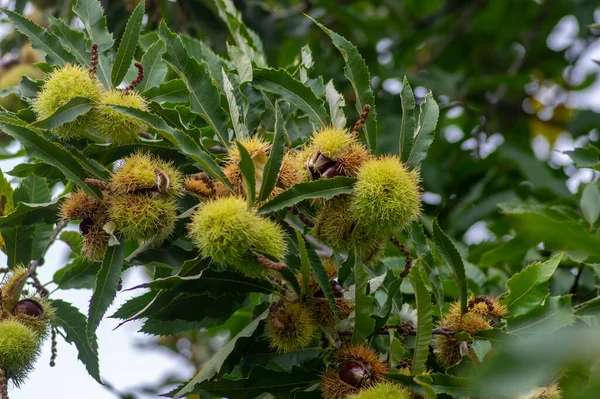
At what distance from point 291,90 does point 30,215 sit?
668 mm

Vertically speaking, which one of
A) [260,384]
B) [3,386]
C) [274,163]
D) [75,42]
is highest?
[75,42]

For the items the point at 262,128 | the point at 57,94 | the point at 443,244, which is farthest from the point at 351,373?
the point at 57,94

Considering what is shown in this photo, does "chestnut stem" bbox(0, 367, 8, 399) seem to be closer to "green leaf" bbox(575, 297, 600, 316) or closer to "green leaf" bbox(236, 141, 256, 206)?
"green leaf" bbox(236, 141, 256, 206)

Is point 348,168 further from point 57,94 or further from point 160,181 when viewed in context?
point 57,94

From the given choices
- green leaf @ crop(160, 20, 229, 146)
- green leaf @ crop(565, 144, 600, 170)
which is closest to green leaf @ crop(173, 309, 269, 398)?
green leaf @ crop(160, 20, 229, 146)

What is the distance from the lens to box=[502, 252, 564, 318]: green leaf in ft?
5.77

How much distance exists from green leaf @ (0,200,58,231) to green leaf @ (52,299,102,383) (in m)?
0.32

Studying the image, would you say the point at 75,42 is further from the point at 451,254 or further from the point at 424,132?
the point at 451,254

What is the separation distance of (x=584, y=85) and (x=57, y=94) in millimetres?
4416

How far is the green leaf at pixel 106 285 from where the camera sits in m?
1.49

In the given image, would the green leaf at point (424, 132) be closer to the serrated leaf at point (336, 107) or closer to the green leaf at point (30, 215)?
the serrated leaf at point (336, 107)

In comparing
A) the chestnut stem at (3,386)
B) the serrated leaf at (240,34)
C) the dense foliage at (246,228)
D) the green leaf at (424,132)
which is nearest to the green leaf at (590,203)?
the dense foliage at (246,228)

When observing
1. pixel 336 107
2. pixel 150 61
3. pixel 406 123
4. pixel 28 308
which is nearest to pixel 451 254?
pixel 406 123

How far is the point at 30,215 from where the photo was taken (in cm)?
166
